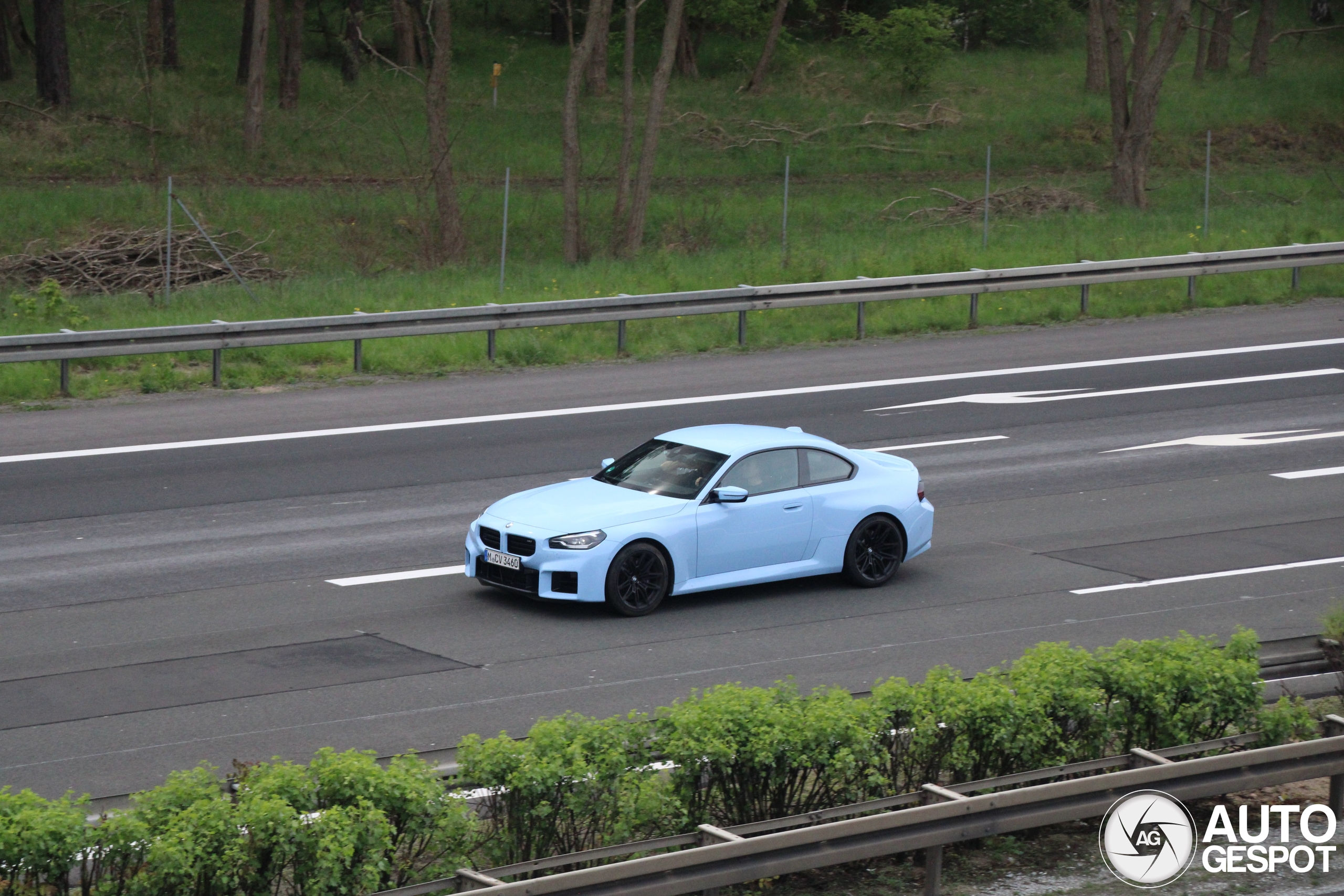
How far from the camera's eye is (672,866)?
6.36m

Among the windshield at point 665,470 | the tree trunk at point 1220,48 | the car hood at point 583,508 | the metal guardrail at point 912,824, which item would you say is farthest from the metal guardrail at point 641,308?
the tree trunk at point 1220,48

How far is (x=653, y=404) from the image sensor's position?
19250 mm

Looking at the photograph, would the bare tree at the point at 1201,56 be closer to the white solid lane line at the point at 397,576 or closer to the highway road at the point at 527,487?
the highway road at the point at 527,487

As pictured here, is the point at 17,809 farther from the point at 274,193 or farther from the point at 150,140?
the point at 150,140

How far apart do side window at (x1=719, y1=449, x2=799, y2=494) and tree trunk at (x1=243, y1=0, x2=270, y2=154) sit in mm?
29053

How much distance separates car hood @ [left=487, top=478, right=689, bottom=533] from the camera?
38.5ft

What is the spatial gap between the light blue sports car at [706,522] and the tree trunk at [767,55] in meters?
40.6

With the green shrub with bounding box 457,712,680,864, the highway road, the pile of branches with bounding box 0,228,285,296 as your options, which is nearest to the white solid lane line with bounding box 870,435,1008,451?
the highway road

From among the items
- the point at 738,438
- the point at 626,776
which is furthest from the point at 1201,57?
the point at 626,776

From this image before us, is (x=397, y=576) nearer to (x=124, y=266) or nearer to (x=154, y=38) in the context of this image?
(x=124, y=266)

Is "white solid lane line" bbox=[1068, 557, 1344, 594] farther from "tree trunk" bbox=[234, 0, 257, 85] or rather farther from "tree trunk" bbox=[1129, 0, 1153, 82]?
"tree trunk" bbox=[234, 0, 257, 85]

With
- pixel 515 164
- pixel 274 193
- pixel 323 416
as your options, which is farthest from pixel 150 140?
pixel 323 416

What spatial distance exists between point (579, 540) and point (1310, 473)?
891 centimetres

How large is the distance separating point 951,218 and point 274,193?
15.8 m
